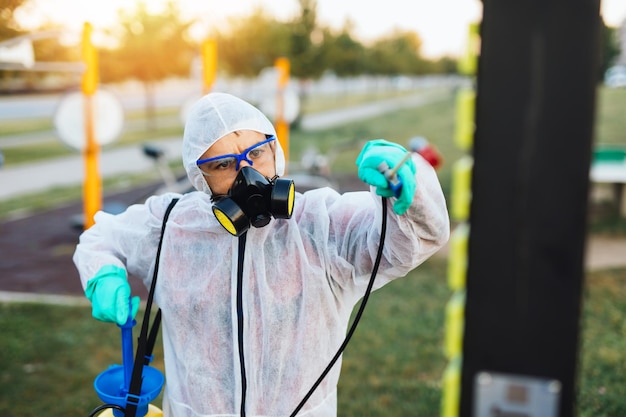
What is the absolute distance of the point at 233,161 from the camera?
1909mm

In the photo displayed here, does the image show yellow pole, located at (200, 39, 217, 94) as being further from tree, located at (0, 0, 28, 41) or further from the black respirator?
tree, located at (0, 0, 28, 41)

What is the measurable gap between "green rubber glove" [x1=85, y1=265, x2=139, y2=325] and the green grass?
87.4 inches

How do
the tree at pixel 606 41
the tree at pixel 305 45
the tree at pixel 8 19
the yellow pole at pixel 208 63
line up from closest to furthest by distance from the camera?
the tree at pixel 606 41, the yellow pole at pixel 208 63, the tree at pixel 8 19, the tree at pixel 305 45

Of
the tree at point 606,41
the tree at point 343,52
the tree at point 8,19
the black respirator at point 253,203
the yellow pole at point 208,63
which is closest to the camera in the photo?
the tree at point 606,41

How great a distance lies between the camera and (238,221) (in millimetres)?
1752

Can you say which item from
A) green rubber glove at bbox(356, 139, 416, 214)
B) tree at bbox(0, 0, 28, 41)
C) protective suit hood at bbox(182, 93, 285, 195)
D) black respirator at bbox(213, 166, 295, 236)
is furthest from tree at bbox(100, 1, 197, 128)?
green rubber glove at bbox(356, 139, 416, 214)

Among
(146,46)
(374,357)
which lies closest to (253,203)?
(374,357)

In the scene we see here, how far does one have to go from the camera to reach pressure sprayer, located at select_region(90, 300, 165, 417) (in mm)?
1972

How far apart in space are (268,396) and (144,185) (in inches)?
408

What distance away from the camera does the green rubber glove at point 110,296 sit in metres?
1.93

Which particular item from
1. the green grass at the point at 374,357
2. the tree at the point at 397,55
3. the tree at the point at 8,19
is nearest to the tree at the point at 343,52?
the tree at the point at 397,55

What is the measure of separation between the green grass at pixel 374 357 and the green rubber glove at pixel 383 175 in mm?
2671

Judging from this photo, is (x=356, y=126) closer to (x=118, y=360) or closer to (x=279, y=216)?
(x=118, y=360)

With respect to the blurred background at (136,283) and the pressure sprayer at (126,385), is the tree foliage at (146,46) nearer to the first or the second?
the blurred background at (136,283)
